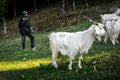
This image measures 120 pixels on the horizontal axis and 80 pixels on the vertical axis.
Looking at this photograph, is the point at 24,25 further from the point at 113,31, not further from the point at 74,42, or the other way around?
the point at 74,42

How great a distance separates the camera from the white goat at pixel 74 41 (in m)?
13.5

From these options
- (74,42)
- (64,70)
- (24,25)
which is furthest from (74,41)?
(24,25)

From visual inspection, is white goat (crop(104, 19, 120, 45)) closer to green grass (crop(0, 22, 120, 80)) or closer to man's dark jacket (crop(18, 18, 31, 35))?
green grass (crop(0, 22, 120, 80))

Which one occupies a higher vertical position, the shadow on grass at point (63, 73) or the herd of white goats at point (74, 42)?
the herd of white goats at point (74, 42)

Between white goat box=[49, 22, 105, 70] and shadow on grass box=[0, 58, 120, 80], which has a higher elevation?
white goat box=[49, 22, 105, 70]

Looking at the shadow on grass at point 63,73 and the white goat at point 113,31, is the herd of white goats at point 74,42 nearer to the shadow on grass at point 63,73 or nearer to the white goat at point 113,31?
the shadow on grass at point 63,73

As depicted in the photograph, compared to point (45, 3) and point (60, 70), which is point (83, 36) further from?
Result: point (45, 3)

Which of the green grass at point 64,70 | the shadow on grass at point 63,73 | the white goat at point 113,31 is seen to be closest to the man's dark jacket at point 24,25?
the green grass at point 64,70

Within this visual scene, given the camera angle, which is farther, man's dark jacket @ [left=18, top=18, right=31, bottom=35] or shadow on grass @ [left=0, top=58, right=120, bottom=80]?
man's dark jacket @ [left=18, top=18, right=31, bottom=35]

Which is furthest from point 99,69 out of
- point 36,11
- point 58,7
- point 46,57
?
point 36,11

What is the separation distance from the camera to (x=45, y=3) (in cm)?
5741

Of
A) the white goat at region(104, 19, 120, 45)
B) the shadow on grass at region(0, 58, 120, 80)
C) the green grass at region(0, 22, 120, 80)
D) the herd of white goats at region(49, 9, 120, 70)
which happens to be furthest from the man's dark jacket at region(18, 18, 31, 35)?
the herd of white goats at region(49, 9, 120, 70)

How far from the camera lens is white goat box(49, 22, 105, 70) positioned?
13547 mm

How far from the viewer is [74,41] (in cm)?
1366
